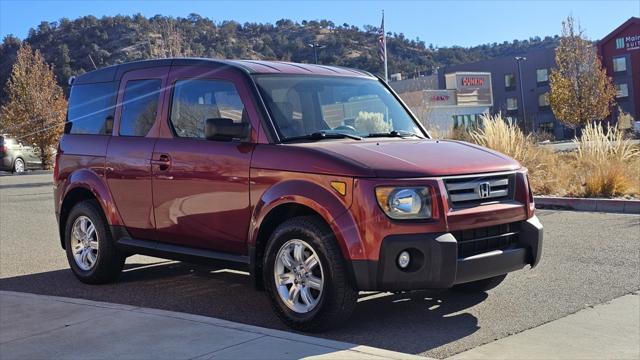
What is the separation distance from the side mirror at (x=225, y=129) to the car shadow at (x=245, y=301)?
1511mm

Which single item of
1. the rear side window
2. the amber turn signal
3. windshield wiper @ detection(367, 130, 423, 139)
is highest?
the rear side window

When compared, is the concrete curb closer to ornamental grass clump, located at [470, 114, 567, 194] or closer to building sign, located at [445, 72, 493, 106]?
ornamental grass clump, located at [470, 114, 567, 194]

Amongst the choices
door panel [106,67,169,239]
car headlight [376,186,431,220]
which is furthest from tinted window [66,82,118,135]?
car headlight [376,186,431,220]

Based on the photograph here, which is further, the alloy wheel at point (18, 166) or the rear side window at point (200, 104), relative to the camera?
the alloy wheel at point (18, 166)

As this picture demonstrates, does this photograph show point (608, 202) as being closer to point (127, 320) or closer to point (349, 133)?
point (349, 133)

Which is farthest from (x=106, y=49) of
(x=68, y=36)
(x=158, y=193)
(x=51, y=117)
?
(x=158, y=193)

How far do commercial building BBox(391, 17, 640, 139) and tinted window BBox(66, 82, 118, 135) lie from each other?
50.3 meters

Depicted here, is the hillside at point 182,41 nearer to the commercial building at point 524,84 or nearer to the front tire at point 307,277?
the commercial building at point 524,84

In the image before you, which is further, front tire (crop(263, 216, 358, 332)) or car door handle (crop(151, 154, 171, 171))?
car door handle (crop(151, 154, 171, 171))

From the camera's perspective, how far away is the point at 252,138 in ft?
18.3

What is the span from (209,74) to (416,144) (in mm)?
1981

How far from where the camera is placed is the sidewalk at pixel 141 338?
14.6 ft

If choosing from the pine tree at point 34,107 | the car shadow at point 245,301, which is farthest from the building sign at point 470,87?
the car shadow at point 245,301

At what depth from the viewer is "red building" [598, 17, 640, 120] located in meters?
68.4
